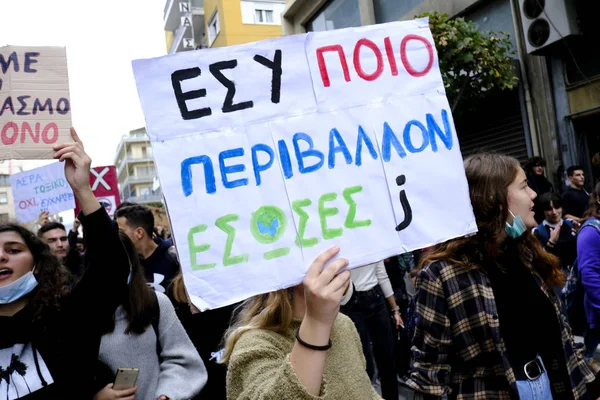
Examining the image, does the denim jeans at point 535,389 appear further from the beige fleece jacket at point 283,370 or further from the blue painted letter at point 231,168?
the blue painted letter at point 231,168

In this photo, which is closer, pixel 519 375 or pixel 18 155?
pixel 519 375

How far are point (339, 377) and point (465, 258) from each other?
2.86 ft

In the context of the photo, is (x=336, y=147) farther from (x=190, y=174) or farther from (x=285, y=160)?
(x=190, y=174)

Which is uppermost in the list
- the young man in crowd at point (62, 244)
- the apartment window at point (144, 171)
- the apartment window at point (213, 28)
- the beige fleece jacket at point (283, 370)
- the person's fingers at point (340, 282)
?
the apartment window at point (144, 171)

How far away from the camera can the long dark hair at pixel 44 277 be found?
2229mm

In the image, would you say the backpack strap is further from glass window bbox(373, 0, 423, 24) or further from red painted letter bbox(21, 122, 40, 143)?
glass window bbox(373, 0, 423, 24)

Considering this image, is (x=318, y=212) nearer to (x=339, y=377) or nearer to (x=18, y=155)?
(x=339, y=377)

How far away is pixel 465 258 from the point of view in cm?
234

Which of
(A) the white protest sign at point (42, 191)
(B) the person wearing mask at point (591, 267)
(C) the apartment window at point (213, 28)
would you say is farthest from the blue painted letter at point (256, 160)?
(C) the apartment window at point (213, 28)

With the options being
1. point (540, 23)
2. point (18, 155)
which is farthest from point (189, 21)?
point (18, 155)

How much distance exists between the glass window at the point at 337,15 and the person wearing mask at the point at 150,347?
11960 mm

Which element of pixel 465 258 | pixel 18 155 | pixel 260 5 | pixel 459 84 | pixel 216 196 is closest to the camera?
pixel 216 196

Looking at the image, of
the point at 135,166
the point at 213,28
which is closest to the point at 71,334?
the point at 213,28

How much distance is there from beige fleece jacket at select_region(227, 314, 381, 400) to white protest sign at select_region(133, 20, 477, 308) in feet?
0.76
